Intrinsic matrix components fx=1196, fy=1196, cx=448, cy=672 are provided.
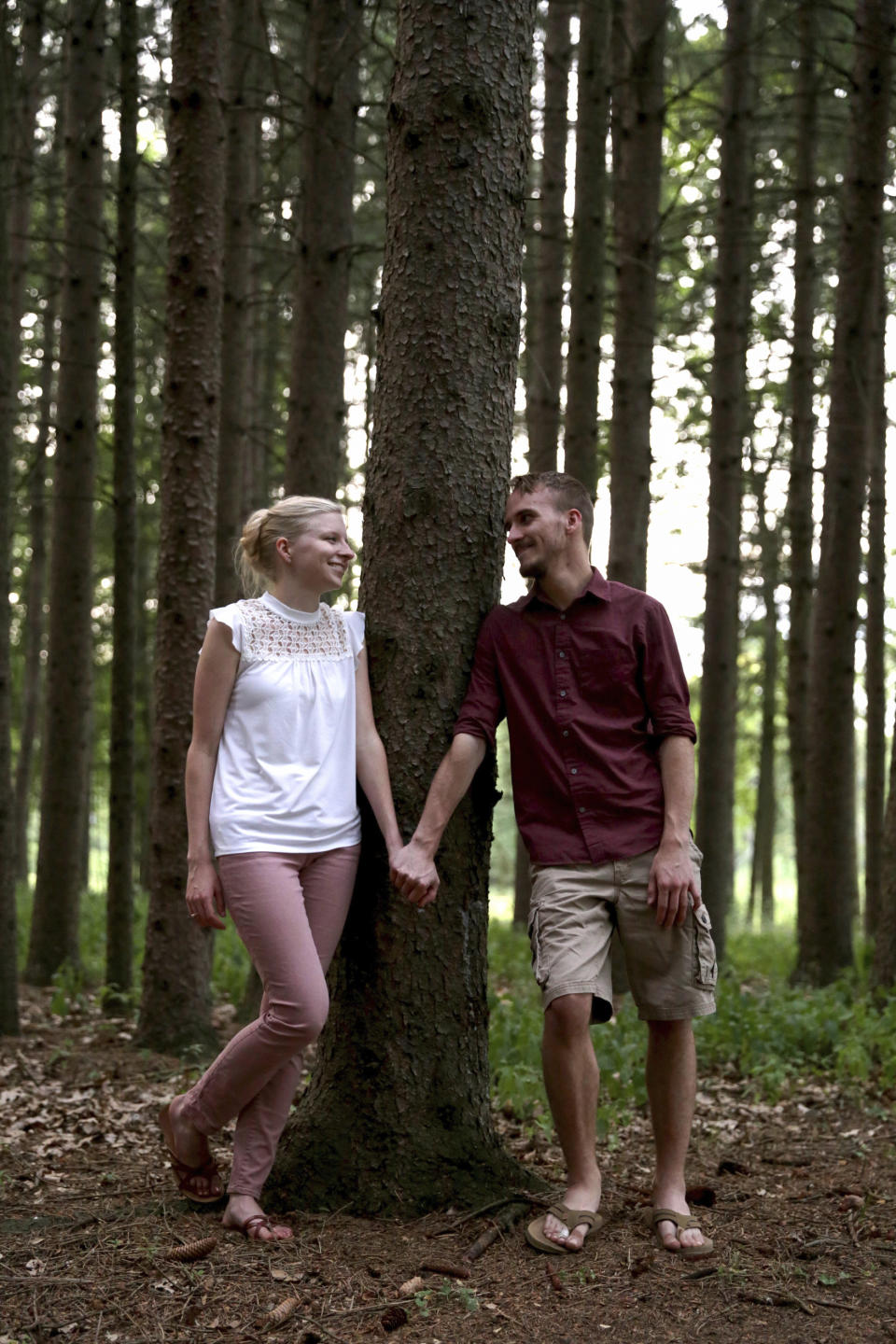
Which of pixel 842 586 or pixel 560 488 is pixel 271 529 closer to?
pixel 560 488

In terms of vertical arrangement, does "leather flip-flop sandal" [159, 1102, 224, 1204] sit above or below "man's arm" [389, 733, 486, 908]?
below

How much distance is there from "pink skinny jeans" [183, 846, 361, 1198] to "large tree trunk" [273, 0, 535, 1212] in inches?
10.0

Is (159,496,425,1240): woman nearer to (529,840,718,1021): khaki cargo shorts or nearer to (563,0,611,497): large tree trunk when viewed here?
(529,840,718,1021): khaki cargo shorts

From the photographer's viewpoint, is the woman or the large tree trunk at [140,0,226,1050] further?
the large tree trunk at [140,0,226,1050]

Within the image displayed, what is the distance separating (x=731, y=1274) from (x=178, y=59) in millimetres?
6929

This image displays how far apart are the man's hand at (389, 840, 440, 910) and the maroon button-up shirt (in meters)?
0.36

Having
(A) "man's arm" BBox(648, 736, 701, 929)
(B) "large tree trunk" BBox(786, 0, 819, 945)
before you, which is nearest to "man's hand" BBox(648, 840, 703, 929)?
(A) "man's arm" BBox(648, 736, 701, 929)

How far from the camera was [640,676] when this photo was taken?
4246mm

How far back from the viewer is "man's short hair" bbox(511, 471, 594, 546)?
14.0 ft

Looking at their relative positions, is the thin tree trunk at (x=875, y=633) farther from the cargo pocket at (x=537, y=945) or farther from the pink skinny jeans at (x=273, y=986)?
the pink skinny jeans at (x=273, y=986)

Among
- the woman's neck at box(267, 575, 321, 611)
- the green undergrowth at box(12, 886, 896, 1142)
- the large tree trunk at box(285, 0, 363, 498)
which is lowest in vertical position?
the green undergrowth at box(12, 886, 896, 1142)

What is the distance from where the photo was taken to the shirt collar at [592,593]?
425 cm

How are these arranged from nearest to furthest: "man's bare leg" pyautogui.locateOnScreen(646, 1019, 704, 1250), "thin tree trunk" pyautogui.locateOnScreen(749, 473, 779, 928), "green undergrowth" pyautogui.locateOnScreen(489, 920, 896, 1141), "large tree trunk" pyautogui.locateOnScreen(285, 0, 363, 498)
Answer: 1. "man's bare leg" pyautogui.locateOnScreen(646, 1019, 704, 1250)
2. "green undergrowth" pyautogui.locateOnScreen(489, 920, 896, 1141)
3. "large tree trunk" pyautogui.locateOnScreen(285, 0, 363, 498)
4. "thin tree trunk" pyautogui.locateOnScreen(749, 473, 779, 928)

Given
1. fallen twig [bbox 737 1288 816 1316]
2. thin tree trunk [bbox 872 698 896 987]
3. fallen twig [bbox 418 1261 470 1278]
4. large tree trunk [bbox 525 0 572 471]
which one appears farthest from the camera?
large tree trunk [bbox 525 0 572 471]
